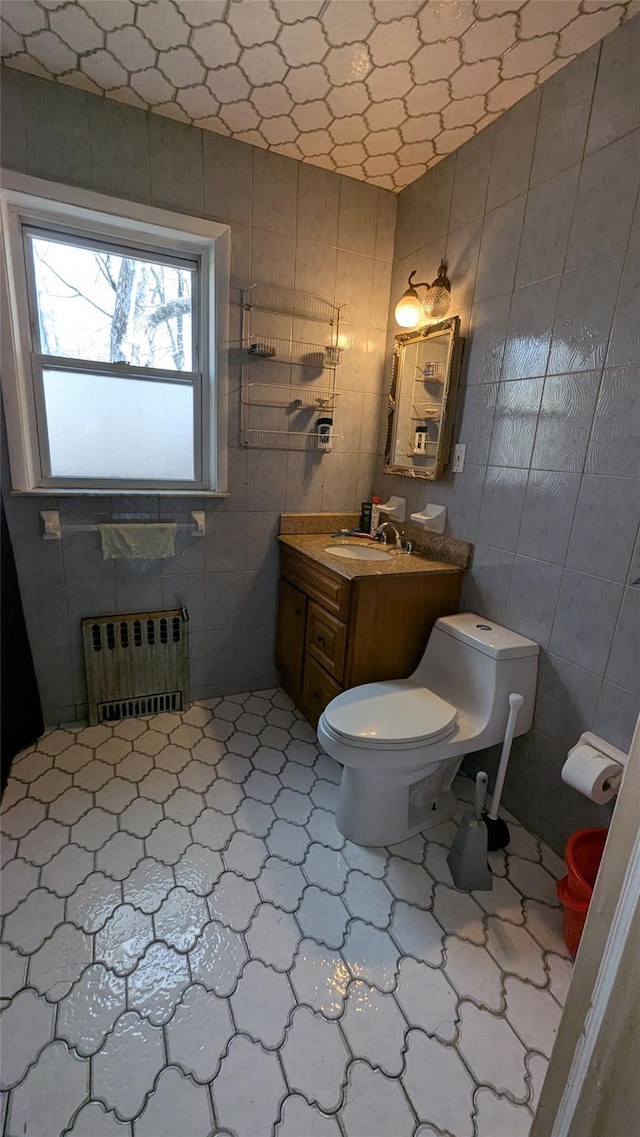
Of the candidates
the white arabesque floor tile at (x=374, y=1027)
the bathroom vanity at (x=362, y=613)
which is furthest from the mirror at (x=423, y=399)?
the white arabesque floor tile at (x=374, y=1027)

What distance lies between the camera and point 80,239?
1856 mm

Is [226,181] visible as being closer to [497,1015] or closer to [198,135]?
[198,135]

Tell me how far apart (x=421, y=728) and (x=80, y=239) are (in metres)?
2.23

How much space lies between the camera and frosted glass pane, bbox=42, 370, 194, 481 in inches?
76.9

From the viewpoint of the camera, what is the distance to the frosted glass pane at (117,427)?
1953 mm

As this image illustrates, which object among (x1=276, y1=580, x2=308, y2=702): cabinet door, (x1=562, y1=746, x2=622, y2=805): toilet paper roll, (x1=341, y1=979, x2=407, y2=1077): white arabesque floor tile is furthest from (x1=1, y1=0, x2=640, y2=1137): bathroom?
(x1=276, y1=580, x2=308, y2=702): cabinet door

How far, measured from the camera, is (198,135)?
1844 mm

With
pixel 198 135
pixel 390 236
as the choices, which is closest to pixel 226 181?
pixel 198 135

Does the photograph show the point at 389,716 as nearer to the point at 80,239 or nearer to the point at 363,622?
the point at 363,622

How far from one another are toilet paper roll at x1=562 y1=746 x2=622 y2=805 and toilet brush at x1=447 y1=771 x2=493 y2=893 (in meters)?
0.25

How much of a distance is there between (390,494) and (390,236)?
1219 mm

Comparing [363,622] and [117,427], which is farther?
[117,427]

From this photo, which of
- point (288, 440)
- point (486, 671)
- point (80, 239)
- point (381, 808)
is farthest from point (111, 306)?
point (381, 808)

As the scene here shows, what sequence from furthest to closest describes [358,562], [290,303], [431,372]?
[290,303]
[431,372]
[358,562]
